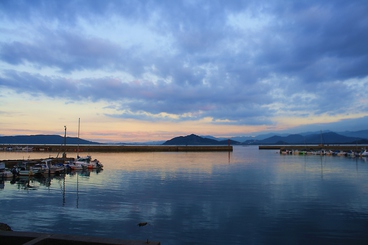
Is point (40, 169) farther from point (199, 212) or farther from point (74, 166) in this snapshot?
point (199, 212)

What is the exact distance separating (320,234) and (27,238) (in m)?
12.6

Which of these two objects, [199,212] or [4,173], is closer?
[199,212]

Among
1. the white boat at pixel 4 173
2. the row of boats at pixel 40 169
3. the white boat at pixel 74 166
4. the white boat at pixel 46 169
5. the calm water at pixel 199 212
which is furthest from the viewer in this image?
the white boat at pixel 74 166

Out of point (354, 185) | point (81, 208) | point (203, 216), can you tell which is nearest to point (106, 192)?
point (81, 208)

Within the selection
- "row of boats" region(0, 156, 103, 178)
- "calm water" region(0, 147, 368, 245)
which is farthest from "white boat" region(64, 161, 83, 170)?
"calm water" region(0, 147, 368, 245)

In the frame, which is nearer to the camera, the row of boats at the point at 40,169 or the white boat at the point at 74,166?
the row of boats at the point at 40,169

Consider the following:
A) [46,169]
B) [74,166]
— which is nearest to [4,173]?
[46,169]

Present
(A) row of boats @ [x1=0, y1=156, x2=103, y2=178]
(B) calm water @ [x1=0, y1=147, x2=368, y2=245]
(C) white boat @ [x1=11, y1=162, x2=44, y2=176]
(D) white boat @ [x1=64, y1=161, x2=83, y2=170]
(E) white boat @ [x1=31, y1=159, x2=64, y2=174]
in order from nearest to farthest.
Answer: (B) calm water @ [x1=0, y1=147, x2=368, y2=245] → (A) row of boats @ [x1=0, y1=156, x2=103, y2=178] → (C) white boat @ [x1=11, y1=162, x2=44, y2=176] → (E) white boat @ [x1=31, y1=159, x2=64, y2=174] → (D) white boat @ [x1=64, y1=161, x2=83, y2=170]

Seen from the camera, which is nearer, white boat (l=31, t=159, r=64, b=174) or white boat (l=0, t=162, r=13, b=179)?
white boat (l=0, t=162, r=13, b=179)

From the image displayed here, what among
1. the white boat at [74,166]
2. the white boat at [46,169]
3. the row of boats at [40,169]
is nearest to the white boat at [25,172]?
the row of boats at [40,169]

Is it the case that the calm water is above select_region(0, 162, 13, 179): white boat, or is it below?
below

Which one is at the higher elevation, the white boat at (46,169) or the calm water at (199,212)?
the white boat at (46,169)

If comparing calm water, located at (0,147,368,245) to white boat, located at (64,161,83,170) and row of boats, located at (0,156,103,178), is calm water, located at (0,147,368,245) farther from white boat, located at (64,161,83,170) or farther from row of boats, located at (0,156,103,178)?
white boat, located at (64,161,83,170)

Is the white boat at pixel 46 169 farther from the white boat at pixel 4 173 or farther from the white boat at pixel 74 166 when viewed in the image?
the white boat at pixel 74 166
